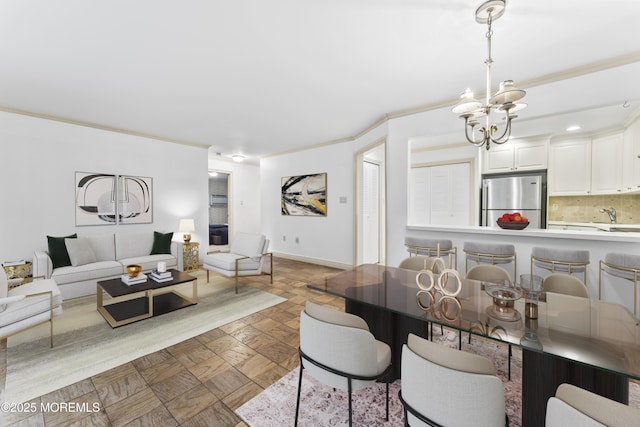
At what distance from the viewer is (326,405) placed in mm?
1732

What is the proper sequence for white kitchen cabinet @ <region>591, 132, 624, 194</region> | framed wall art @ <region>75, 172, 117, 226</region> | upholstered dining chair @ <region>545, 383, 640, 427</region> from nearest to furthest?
upholstered dining chair @ <region>545, 383, 640, 427</region> < white kitchen cabinet @ <region>591, 132, 624, 194</region> < framed wall art @ <region>75, 172, 117, 226</region>

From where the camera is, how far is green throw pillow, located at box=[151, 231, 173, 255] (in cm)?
463

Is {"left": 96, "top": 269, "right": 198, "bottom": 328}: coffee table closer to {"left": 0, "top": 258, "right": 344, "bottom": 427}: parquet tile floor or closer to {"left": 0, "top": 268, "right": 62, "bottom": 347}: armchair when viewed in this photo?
{"left": 0, "top": 268, "right": 62, "bottom": 347}: armchair

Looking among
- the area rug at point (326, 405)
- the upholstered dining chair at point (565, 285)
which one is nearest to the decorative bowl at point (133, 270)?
the area rug at point (326, 405)

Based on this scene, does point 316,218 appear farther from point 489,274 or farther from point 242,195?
point 489,274

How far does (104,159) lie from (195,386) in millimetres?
4357

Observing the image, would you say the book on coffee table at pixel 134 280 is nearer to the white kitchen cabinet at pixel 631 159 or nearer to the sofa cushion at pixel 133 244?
the sofa cushion at pixel 133 244

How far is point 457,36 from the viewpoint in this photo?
2.10 meters

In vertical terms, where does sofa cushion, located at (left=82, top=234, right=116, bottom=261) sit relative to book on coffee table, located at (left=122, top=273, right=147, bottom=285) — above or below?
above

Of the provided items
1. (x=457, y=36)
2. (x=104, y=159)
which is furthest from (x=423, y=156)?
(x=104, y=159)

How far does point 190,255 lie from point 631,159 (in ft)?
24.2

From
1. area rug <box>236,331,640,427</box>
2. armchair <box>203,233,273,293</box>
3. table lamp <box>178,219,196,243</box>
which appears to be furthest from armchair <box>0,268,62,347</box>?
table lamp <box>178,219,196,243</box>

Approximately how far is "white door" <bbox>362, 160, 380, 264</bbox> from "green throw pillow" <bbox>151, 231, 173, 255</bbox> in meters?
3.72

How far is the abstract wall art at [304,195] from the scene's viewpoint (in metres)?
5.75
